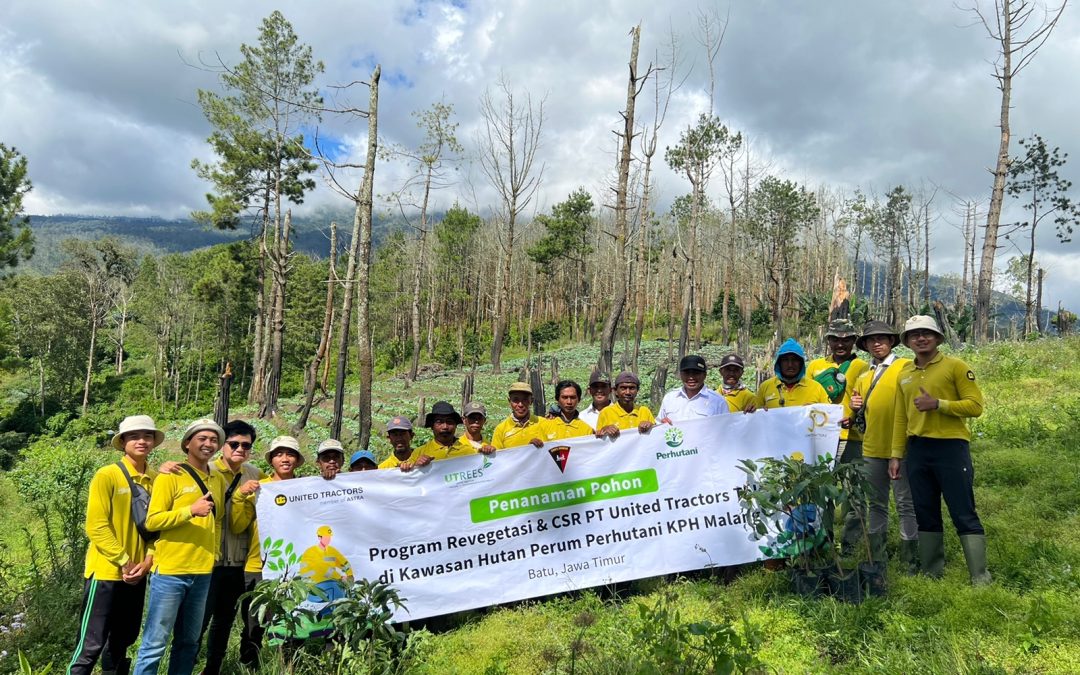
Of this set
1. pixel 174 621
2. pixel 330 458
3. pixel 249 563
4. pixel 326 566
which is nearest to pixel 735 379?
pixel 330 458

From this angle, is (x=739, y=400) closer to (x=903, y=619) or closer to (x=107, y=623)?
(x=903, y=619)

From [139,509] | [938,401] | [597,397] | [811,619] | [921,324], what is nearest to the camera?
[139,509]

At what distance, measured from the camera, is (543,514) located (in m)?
4.37

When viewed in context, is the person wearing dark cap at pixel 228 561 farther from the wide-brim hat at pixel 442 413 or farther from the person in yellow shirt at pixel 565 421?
the person in yellow shirt at pixel 565 421

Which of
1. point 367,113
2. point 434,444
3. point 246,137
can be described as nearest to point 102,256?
point 246,137

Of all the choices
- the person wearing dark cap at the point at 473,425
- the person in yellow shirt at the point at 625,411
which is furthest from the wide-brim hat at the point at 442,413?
the person in yellow shirt at the point at 625,411

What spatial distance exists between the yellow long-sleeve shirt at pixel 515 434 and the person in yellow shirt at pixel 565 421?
6 centimetres

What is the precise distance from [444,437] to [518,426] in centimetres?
72

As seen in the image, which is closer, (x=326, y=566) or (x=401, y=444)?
(x=326, y=566)

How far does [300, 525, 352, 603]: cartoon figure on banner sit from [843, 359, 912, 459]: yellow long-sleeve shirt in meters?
4.06

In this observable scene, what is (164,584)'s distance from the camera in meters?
3.28

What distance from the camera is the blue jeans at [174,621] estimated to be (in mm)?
3256

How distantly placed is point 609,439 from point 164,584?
3.09 meters

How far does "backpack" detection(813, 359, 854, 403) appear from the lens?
4.83 m
